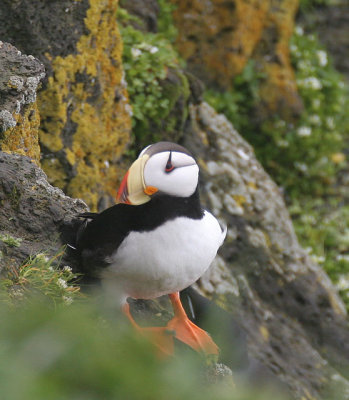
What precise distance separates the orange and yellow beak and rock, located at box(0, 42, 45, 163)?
2.63ft

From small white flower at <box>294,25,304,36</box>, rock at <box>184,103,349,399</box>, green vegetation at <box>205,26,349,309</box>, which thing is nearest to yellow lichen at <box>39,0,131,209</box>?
rock at <box>184,103,349,399</box>

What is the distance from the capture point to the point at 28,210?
334 cm

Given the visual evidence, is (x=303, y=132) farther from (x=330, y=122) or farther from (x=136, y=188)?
(x=136, y=188)

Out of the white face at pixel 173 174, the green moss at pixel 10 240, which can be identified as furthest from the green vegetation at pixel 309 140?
the green moss at pixel 10 240

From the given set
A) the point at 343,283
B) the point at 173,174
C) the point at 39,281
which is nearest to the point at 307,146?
the point at 343,283

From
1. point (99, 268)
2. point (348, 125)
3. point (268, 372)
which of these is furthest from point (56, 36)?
point (348, 125)

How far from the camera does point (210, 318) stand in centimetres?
416

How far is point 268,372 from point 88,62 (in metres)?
2.37

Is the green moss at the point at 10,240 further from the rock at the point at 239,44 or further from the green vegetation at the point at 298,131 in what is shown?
the rock at the point at 239,44

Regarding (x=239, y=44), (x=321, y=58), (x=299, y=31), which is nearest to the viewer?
(x=239, y=44)

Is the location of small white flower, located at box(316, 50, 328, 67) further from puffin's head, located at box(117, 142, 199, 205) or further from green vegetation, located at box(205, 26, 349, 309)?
puffin's head, located at box(117, 142, 199, 205)

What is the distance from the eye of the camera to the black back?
3.18 metres

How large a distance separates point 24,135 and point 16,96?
0.26 meters

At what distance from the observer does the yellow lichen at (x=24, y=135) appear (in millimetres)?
3678
